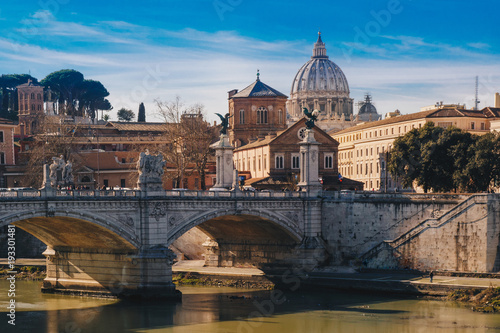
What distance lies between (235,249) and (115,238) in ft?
46.7

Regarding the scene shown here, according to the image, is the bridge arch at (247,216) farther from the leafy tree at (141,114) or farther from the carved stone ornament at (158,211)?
the leafy tree at (141,114)

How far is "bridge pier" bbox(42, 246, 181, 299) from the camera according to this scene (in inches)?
2089

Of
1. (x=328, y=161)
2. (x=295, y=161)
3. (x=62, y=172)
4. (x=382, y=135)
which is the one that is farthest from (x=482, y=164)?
(x=382, y=135)

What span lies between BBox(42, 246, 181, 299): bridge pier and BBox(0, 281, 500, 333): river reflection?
825 mm

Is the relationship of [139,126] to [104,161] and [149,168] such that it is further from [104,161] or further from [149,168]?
[149,168]

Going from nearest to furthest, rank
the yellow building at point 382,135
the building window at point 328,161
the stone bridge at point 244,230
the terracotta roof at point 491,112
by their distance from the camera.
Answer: the stone bridge at point 244,230 → the building window at point 328,161 → the yellow building at point 382,135 → the terracotta roof at point 491,112

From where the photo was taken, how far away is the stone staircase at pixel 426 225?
→ 189 ft

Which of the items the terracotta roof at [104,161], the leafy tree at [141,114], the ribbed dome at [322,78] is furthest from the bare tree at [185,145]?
the ribbed dome at [322,78]

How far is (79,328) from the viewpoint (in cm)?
4694

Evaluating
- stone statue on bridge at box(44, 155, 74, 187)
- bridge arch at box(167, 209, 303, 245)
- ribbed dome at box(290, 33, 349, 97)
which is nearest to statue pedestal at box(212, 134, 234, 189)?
bridge arch at box(167, 209, 303, 245)

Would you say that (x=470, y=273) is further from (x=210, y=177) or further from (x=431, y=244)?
(x=210, y=177)

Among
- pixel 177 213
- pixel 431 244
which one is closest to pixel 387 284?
pixel 431 244

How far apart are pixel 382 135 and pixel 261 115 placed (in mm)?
16397

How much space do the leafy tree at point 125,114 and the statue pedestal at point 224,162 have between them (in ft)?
285
